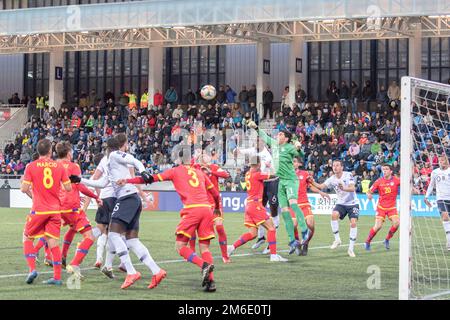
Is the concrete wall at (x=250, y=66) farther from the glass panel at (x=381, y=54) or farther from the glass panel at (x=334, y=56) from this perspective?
the glass panel at (x=381, y=54)

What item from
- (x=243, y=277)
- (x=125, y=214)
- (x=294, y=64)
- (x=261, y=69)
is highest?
(x=294, y=64)

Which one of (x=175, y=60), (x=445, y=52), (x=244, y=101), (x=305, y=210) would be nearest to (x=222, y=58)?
(x=175, y=60)

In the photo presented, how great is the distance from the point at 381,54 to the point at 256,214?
3017cm

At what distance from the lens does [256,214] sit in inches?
657

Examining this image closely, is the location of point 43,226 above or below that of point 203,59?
below

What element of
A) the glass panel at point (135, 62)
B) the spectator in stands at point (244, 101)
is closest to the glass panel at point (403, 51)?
the spectator in stands at point (244, 101)

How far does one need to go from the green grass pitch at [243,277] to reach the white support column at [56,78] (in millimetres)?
27695

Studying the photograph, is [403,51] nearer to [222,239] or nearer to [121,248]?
[222,239]

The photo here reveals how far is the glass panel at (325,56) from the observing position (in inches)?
1830

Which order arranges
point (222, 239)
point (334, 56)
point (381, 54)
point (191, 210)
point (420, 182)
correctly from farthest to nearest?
point (334, 56)
point (381, 54)
point (420, 182)
point (222, 239)
point (191, 210)

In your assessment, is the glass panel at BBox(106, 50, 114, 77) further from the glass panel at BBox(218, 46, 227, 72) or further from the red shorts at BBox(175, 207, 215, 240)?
the red shorts at BBox(175, 207, 215, 240)

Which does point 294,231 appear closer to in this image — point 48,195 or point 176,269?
point 176,269

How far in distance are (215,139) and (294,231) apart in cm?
1935

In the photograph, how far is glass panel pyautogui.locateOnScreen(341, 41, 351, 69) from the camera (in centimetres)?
4616
